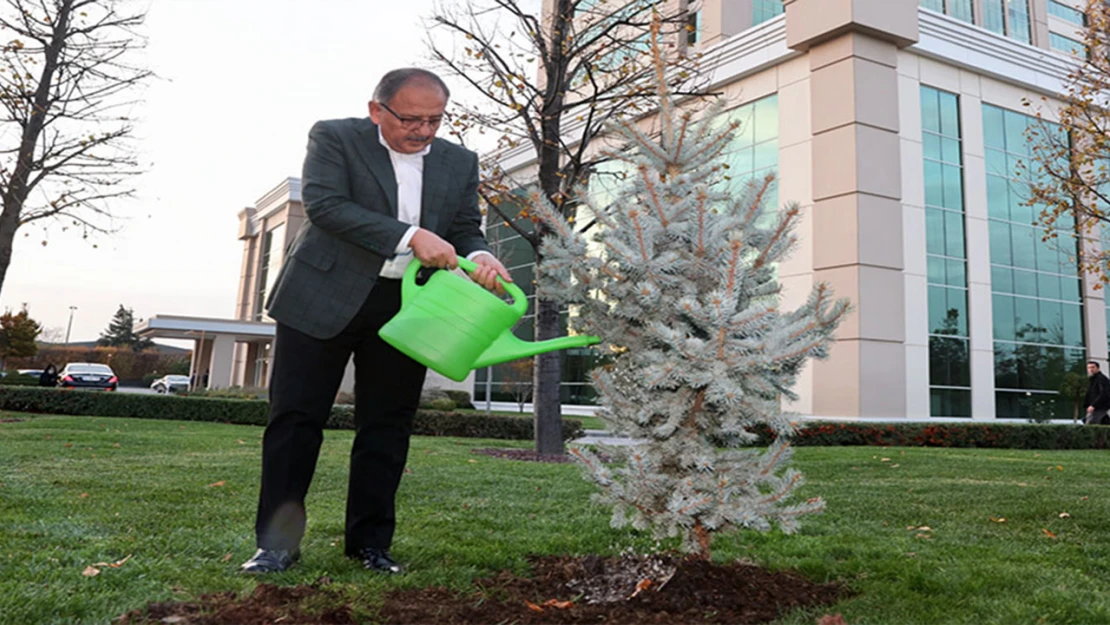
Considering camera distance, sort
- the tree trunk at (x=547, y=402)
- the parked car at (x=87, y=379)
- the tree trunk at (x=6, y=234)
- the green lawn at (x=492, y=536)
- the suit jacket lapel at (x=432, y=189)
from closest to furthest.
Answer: the green lawn at (x=492, y=536) < the suit jacket lapel at (x=432, y=189) < the tree trunk at (x=547, y=402) < the tree trunk at (x=6, y=234) < the parked car at (x=87, y=379)

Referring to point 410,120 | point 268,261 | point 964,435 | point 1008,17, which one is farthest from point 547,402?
point 268,261

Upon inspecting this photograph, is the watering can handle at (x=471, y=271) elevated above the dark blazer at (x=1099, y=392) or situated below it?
below

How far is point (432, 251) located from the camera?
2.40 m

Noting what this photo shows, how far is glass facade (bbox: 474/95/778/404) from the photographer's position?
15.5m

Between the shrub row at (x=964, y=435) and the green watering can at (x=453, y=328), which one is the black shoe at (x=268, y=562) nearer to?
the green watering can at (x=453, y=328)

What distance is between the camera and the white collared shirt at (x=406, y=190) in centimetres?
268

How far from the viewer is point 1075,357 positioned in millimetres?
17938

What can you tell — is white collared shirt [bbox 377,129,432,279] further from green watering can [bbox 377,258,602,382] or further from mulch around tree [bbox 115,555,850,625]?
mulch around tree [bbox 115,555,850,625]

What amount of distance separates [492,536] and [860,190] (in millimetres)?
13542

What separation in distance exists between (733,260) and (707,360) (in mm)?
329

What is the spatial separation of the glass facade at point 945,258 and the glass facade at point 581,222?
3393 millimetres

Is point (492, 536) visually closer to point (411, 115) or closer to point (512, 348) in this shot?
point (512, 348)

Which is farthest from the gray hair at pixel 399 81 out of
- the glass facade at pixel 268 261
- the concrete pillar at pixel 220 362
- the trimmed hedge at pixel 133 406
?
the glass facade at pixel 268 261

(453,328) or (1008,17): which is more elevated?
(1008,17)
